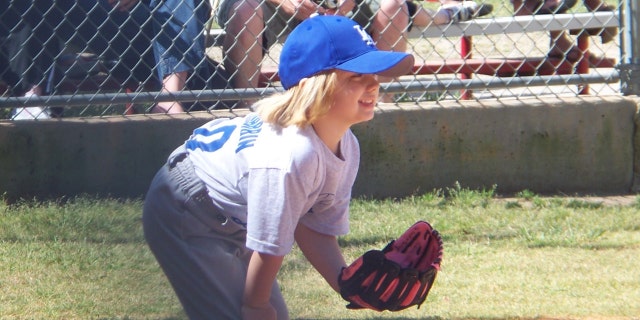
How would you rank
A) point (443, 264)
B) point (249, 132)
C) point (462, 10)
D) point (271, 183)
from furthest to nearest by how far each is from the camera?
point (462, 10), point (443, 264), point (249, 132), point (271, 183)

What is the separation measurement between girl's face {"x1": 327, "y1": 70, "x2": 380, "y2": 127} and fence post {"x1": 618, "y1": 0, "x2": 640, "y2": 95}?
2.89 meters

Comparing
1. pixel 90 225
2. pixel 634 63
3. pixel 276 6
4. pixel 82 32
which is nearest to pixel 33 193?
pixel 90 225

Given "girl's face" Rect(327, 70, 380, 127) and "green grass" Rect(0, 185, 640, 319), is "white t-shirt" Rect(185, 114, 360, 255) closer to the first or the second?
"girl's face" Rect(327, 70, 380, 127)

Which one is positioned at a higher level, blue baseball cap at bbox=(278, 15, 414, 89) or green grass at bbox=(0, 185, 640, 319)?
blue baseball cap at bbox=(278, 15, 414, 89)

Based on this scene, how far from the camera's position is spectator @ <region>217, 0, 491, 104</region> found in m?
4.94

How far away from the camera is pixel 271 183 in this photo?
7.55ft

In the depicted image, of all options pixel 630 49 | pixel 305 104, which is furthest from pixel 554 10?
pixel 305 104

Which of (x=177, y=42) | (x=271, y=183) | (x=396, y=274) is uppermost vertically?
(x=271, y=183)

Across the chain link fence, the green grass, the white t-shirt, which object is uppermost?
the white t-shirt

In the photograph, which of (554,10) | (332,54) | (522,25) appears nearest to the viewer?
(332,54)

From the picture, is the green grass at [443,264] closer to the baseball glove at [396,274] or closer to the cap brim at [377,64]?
the baseball glove at [396,274]

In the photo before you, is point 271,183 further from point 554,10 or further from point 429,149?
point 554,10

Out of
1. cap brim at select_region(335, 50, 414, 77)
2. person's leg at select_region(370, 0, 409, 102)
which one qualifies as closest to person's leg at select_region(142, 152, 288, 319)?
cap brim at select_region(335, 50, 414, 77)

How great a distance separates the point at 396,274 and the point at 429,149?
243 cm
